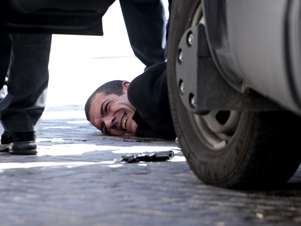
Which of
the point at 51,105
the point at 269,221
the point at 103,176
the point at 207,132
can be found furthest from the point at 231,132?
the point at 51,105

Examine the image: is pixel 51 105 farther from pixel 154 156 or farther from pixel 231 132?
pixel 231 132

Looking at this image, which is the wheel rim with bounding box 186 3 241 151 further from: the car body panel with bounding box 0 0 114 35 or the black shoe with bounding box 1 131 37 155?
the black shoe with bounding box 1 131 37 155

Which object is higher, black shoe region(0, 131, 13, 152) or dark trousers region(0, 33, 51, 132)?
dark trousers region(0, 33, 51, 132)

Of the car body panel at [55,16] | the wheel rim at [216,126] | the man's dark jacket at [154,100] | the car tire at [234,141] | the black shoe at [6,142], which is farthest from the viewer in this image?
the man's dark jacket at [154,100]

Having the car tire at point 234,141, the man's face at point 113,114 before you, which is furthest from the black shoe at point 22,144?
the car tire at point 234,141

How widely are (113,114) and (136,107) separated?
0.44 meters

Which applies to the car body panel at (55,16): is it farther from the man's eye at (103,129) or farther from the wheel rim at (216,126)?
the man's eye at (103,129)

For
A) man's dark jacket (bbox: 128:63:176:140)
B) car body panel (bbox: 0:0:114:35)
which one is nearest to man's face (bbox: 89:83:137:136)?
man's dark jacket (bbox: 128:63:176:140)

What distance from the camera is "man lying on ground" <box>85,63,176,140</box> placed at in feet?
18.3

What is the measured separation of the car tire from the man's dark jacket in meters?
1.68

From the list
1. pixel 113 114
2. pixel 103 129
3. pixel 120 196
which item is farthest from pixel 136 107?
pixel 120 196

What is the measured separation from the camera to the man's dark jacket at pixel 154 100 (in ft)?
18.2

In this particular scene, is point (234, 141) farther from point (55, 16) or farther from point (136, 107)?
point (136, 107)

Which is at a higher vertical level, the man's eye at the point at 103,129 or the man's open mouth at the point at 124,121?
the man's open mouth at the point at 124,121
